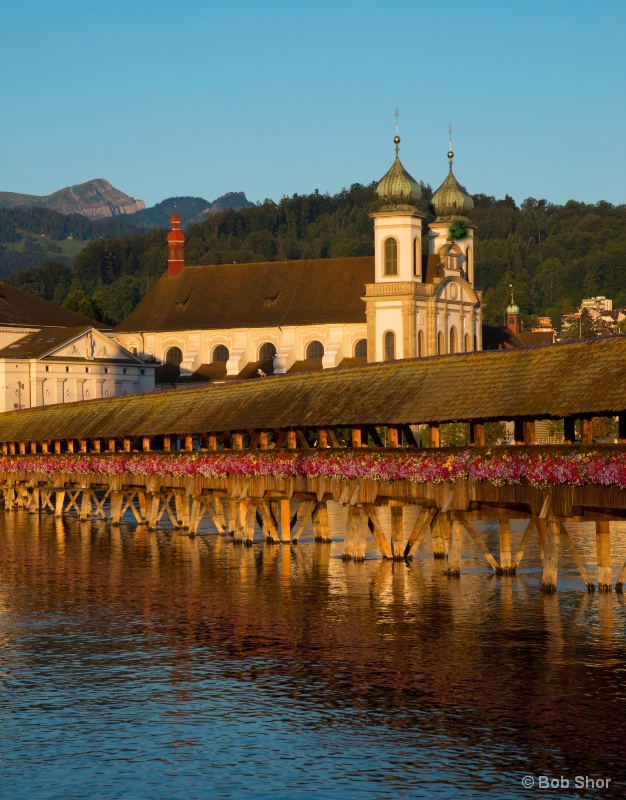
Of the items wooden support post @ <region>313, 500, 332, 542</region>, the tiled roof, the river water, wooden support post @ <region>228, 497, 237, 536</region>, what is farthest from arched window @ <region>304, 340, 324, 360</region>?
the river water

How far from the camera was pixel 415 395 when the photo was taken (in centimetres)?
4344

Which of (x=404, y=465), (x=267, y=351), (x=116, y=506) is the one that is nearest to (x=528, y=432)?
(x=404, y=465)

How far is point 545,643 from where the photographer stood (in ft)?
103

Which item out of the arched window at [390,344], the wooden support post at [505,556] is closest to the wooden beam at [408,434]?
the wooden support post at [505,556]

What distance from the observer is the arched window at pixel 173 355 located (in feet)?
488

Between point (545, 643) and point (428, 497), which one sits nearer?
point (545, 643)

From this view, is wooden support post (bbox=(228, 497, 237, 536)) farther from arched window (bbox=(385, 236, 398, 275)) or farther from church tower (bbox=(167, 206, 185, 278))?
church tower (bbox=(167, 206, 185, 278))

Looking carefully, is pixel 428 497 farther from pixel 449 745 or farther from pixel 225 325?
pixel 225 325

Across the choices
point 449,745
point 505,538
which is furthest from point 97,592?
point 449,745

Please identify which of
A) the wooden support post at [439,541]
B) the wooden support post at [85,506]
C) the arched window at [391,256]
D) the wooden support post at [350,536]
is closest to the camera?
the wooden support post at [350,536]

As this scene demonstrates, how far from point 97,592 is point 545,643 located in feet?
50.7

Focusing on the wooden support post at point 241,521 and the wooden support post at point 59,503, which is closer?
the wooden support post at point 241,521

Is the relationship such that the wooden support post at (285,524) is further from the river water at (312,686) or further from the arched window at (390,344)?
the arched window at (390,344)

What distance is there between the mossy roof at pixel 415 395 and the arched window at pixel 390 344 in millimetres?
64550
